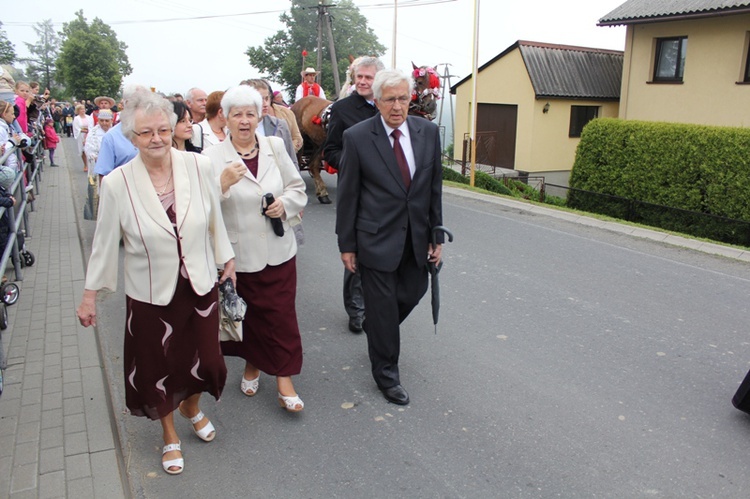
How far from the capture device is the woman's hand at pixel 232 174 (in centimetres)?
350

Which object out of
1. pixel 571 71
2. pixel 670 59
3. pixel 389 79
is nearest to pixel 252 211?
pixel 389 79

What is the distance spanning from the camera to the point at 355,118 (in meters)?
5.21

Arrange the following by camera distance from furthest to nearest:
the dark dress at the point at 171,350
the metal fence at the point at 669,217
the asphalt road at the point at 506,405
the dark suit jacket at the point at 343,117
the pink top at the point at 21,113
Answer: the metal fence at the point at 669,217 < the pink top at the point at 21,113 < the dark suit jacket at the point at 343,117 < the asphalt road at the point at 506,405 < the dark dress at the point at 171,350

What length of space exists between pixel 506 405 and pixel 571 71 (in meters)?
21.7

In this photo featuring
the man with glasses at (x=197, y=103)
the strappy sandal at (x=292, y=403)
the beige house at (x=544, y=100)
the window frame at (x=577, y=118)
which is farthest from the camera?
the window frame at (x=577, y=118)

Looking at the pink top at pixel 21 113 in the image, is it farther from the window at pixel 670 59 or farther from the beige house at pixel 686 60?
the window at pixel 670 59

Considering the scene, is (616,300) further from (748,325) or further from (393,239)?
(393,239)

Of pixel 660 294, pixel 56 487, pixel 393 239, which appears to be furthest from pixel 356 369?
pixel 660 294

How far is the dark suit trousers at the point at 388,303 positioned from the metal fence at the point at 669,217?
7986 millimetres

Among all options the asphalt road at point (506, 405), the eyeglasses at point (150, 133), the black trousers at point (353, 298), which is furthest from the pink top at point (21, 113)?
the eyeglasses at point (150, 133)

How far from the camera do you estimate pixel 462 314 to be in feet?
18.3

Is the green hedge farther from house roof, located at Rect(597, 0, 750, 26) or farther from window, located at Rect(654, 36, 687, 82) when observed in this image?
window, located at Rect(654, 36, 687, 82)

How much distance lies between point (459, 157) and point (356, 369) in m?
23.6

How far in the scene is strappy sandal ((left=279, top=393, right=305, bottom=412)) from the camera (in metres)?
3.85
